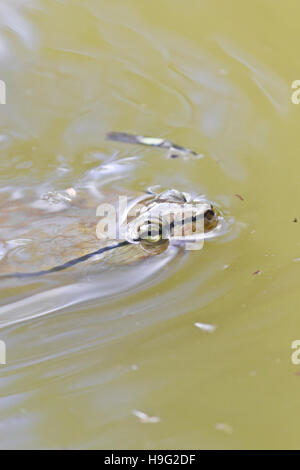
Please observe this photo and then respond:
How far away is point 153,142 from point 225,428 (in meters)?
1.68

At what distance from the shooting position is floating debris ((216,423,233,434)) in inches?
75.4

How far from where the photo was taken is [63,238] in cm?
252

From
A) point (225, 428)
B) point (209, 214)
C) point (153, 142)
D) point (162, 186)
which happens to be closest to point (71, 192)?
point (162, 186)

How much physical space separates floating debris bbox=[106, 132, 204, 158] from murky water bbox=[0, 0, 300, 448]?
0.05m

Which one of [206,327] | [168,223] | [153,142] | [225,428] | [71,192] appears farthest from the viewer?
[153,142]

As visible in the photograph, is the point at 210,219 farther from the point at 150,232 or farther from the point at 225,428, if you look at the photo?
the point at 225,428

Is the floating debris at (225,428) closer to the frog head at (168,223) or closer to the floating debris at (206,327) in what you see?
the floating debris at (206,327)

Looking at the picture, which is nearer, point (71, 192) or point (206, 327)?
point (206, 327)

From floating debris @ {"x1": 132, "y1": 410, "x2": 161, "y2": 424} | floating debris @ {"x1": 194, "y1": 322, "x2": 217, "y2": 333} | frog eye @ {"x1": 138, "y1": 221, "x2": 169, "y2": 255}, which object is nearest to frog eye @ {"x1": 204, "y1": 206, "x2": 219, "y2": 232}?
frog eye @ {"x1": 138, "y1": 221, "x2": 169, "y2": 255}

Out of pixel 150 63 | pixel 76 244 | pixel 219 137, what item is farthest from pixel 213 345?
pixel 150 63

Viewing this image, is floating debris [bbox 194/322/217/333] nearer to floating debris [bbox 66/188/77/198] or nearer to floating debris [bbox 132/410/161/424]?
floating debris [bbox 132/410/161/424]

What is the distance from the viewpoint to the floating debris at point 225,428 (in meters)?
1.92

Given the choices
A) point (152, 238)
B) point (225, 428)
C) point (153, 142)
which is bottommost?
point (225, 428)
